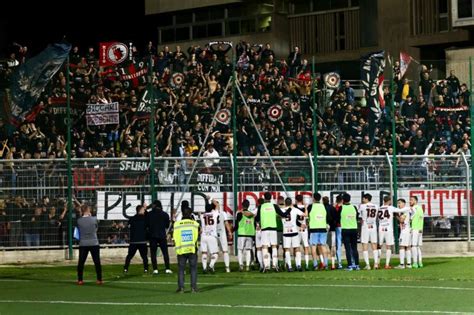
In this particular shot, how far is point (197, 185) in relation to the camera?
115 ft

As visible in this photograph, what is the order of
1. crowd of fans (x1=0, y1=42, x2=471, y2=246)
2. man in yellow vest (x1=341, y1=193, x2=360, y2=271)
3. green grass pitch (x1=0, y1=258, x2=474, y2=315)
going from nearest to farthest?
green grass pitch (x1=0, y1=258, x2=474, y2=315), man in yellow vest (x1=341, y1=193, x2=360, y2=271), crowd of fans (x1=0, y1=42, x2=471, y2=246)

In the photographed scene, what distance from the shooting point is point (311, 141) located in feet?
118

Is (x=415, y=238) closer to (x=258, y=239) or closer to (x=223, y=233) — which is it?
(x=258, y=239)

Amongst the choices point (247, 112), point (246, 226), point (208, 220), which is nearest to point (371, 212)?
point (246, 226)

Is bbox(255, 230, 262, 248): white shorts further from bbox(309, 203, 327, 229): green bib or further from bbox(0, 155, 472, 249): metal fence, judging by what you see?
bbox(0, 155, 472, 249): metal fence

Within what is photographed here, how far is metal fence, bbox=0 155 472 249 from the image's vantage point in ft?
113

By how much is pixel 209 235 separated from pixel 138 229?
190 cm

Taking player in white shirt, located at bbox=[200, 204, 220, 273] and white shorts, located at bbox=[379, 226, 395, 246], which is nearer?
player in white shirt, located at bbox=[200, 204, 220, 273]

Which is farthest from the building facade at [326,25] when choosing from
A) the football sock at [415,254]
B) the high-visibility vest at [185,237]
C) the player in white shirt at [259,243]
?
the high-visibility vest at [185,237]

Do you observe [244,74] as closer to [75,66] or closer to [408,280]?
[75,66]

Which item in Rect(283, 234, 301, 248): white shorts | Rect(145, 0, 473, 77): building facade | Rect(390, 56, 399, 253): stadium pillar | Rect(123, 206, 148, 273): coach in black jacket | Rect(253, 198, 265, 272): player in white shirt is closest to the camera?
Rect(123, 206, 148, 273): coach in black jacket

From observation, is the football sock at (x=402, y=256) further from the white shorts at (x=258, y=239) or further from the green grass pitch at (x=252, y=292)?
the white shorts at (x=258, y=239)

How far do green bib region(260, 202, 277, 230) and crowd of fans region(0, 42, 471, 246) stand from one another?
486 centimetres

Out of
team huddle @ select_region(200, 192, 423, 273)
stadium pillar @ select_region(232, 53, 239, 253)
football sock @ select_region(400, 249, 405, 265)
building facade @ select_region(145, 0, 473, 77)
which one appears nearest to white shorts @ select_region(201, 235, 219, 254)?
team huddle @ select_region(200, 192, 423, 273)
